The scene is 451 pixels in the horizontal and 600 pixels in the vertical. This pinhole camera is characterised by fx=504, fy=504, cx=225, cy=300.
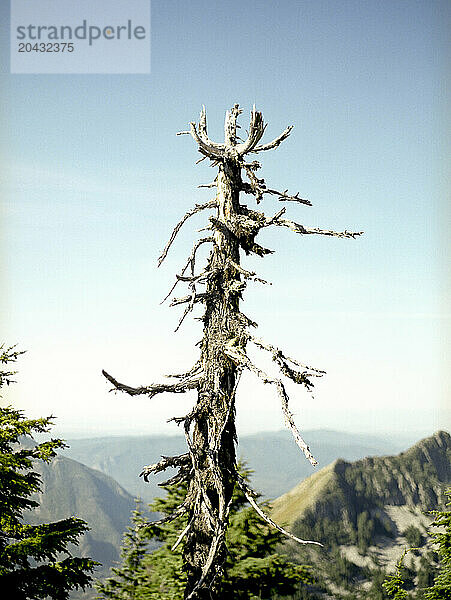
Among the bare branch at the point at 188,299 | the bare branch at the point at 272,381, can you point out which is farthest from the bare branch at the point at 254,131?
the bare branch at the point at 272,381

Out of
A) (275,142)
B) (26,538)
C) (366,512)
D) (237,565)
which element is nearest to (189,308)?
(275,142)

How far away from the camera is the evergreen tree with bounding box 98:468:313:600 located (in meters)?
15.3

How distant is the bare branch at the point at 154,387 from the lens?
272 inches

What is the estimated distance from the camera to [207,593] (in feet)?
23.6

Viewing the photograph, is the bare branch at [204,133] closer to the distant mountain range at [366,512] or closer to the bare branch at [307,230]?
the bare branch at [307,230]

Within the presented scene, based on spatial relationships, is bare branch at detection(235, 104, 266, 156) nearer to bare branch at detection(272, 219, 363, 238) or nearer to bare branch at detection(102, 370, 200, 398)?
bare branch at detection(272, 219, 363, 238)

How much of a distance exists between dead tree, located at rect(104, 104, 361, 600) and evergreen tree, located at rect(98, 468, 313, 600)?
8021mm

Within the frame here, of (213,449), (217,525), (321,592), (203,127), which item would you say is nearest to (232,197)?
(203,127)

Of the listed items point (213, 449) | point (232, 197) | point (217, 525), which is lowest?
point (217, 525)

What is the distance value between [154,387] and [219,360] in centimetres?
108

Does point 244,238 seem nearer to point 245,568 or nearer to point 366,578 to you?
point 245,568

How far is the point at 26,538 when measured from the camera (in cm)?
1167

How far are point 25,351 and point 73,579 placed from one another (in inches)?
233

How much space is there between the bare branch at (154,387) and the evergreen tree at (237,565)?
860 cm
